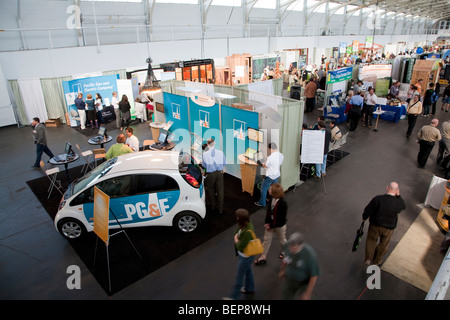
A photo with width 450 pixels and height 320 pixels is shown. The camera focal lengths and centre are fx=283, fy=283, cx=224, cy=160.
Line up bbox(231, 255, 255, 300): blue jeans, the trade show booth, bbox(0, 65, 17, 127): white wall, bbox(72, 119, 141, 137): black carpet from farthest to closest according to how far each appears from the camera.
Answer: bbox(0, 65, 17, 127): white wall → bbox(72, 119, 141, 137): black carpet → the trade show booth → bbox(231, 255, 255, 300): blue jeans

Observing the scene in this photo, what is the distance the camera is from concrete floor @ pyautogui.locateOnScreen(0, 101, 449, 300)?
404 centimetres

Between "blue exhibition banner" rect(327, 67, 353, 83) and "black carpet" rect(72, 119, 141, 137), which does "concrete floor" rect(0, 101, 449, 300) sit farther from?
"blue exhibition banner" rect(327, 67, 353, 83)

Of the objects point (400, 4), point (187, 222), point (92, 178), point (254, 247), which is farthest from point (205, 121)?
→ point (400, 4)

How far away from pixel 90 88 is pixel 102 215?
10152 millimetres

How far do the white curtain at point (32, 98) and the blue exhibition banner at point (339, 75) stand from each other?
12.2 meters

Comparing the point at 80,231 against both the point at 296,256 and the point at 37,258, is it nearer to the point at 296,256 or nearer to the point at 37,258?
the point at 37,258

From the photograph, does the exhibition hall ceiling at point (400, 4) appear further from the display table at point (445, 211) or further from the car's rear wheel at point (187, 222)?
the car's rear wheel at point (187, 222)

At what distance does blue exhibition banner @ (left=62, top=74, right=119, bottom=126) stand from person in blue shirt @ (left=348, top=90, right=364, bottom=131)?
33.6 feet

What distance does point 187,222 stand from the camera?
511 centimetres

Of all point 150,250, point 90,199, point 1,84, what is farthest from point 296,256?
point 1,84

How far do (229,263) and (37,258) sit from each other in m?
3.25

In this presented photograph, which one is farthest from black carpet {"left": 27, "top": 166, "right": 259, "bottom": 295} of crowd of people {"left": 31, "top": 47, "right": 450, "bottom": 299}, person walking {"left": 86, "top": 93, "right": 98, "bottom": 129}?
person walking {"left": 86, "top": 93, "right": 98, "bottom": 129}

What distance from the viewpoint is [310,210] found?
5879 millimetres

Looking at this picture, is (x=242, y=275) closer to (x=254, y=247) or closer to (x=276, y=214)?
(x=254, y=247)
